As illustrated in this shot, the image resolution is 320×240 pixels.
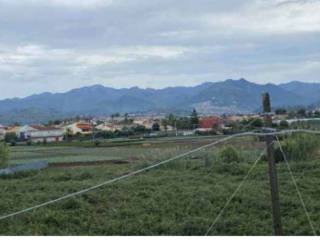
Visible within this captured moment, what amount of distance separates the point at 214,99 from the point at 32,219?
129ft

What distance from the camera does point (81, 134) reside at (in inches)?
1054

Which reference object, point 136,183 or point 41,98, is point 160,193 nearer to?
point 136,183

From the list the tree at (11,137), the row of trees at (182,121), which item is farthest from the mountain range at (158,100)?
Result: the tree at (11,137)

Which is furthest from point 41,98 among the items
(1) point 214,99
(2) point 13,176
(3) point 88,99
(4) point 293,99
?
(2) point 13,176

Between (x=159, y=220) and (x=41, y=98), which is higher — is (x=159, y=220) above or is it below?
below

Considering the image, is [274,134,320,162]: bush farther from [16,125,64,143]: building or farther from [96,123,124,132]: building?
[16,125,64,143]: building

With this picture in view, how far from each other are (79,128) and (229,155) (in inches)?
715

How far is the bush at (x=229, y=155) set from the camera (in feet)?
38.1

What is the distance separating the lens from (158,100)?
64.4 meters

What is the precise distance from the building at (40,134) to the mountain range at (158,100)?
7.96 m

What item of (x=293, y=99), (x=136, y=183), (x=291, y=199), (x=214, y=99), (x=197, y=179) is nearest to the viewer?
(x=291, y=199)

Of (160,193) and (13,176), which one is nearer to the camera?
(160,193)

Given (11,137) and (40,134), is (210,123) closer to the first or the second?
(40,134)

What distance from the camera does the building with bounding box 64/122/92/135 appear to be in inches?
1091
